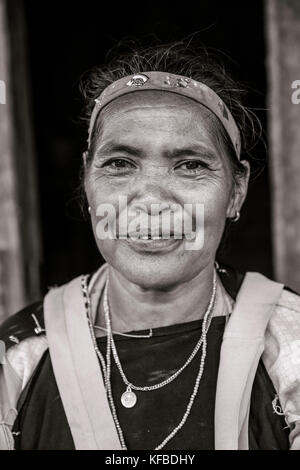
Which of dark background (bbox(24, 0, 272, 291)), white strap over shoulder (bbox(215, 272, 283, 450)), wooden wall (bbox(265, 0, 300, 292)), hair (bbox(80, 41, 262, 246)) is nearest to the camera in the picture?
white strap over shoulder (bbox(215, 272, 283, 450))

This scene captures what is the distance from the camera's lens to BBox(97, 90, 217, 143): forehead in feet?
6.61

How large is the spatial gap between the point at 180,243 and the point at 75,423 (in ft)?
2.25

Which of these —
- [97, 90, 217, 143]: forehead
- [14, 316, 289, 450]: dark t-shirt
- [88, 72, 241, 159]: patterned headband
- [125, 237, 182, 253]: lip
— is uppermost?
[88, 72, 241, 159]: patterned headband

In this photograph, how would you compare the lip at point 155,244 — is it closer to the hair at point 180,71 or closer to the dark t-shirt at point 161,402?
the dark t-shirt at point 161,402

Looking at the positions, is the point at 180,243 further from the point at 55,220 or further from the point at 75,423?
the point at 55,220

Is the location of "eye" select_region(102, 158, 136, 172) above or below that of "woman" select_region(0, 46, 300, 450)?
above

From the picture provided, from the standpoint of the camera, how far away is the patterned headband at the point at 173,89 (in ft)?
6.81

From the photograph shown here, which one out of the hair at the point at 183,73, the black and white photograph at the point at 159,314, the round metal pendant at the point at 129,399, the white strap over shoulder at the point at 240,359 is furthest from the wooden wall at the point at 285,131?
the round metal pendant at the point at 129,399

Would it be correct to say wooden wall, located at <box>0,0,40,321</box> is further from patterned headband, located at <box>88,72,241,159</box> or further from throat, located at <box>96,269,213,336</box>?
throat, located at <box>96,269,213,336</box>

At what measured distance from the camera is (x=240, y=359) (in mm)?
1955

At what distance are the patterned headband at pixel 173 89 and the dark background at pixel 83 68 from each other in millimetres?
2045

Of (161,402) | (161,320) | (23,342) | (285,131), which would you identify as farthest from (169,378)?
(285,131)

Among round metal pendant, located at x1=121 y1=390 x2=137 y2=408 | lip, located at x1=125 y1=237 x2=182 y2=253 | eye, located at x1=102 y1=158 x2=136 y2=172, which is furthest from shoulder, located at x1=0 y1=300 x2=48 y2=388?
eye, located at x1=102 y1=158 x2=136 y2=172

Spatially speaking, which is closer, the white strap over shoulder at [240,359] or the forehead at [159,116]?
the white strap over shoulder at [240,359]
